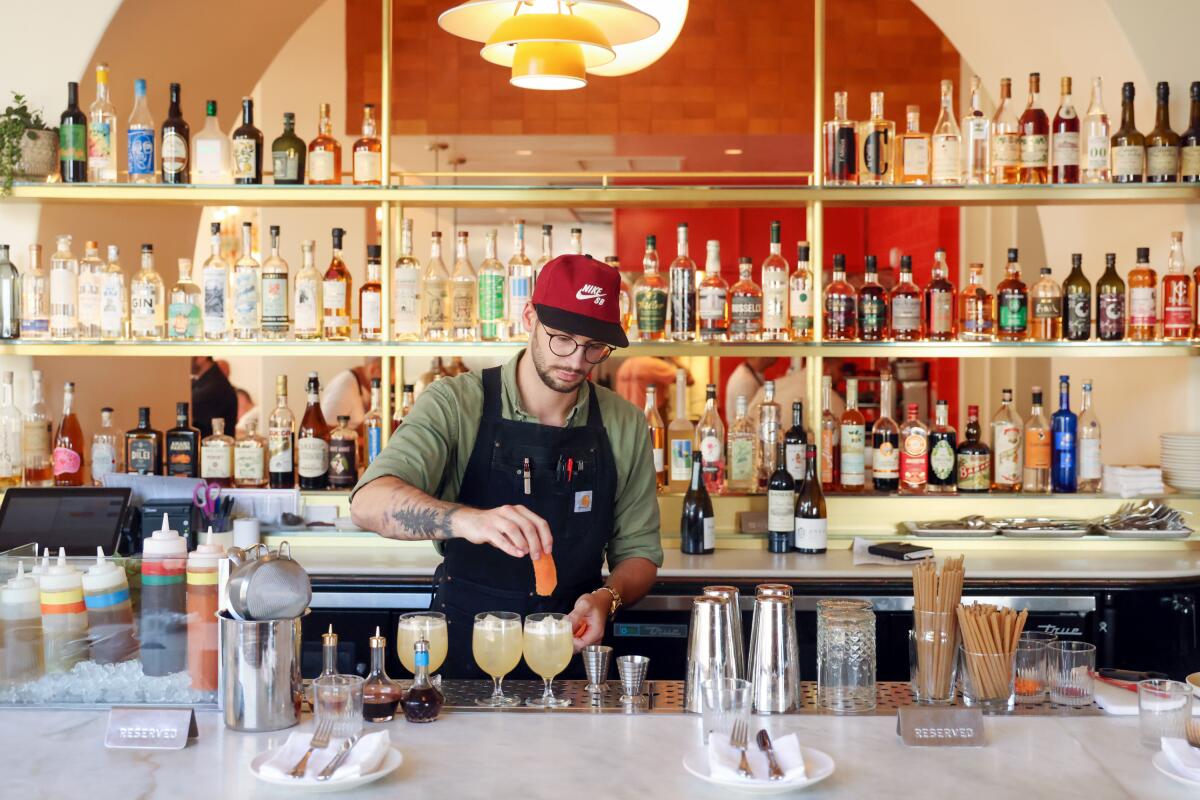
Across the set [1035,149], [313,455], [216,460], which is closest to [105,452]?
[216,460]

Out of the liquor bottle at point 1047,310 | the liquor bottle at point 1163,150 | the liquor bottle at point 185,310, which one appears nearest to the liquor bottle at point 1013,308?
the liquor bottle at point 1047,310

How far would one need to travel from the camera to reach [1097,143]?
4004mm

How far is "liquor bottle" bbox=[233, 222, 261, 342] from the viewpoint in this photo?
3.99 meters

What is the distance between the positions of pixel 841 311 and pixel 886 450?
48 cm

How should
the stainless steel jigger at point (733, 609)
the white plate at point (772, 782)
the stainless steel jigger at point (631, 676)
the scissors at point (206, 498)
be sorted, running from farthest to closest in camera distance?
the scissors at point (206, 498)
the stainless steel jigger at point (631, 676)
the stainless steel jigger at point (733, 609)
the white plate at point (772, 782)

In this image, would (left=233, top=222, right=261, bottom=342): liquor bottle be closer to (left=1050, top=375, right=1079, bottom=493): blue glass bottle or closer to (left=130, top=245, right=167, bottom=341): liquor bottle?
(left=130, top=245, right=167, bottom=341): liquor bottle

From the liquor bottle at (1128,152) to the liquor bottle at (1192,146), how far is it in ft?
0.38

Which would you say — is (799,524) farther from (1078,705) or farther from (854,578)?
(1078,705)

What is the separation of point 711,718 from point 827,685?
354 mm

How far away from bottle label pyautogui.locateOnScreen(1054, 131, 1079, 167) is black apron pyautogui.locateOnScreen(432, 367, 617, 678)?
2016 mm

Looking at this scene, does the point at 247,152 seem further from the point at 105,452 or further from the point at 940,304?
the point at 940,304

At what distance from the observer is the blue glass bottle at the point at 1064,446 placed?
4.05 meters

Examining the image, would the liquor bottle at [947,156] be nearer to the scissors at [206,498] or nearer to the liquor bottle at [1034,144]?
the liquor bottle at [1034,144]

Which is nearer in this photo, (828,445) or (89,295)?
(89,295)
